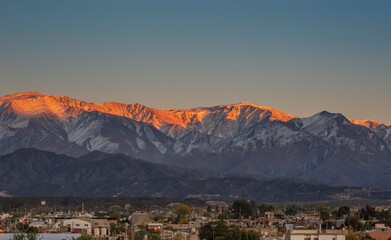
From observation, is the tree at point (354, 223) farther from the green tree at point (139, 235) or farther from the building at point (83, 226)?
the green tree at point (139, 235)

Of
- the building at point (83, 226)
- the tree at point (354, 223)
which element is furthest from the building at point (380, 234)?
the building at point (83, 226)

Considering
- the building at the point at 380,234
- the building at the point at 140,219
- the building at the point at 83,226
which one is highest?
the building at the point at 140,219

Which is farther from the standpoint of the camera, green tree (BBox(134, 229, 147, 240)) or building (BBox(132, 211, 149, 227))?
building (BBox(132, 211, 149, 227))

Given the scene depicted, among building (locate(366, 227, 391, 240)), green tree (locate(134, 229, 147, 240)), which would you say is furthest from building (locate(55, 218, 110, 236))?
building (locate(366, 227, 391, 240))

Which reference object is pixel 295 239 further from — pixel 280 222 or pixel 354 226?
pixel 280 222

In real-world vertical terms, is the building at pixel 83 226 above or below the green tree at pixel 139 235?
above

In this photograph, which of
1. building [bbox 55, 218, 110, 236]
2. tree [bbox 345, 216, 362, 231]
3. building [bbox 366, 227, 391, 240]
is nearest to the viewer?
building [bbox 366, 227, 391, 240]

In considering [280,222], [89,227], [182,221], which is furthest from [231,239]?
[182,221]

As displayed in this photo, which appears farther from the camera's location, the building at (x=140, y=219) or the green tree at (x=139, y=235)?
the building at (x=140, y=219)

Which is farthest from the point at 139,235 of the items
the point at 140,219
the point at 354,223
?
the point at 140,219

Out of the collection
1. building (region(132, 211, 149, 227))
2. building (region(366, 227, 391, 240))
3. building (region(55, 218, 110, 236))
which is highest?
building (region(132, 211, 149, 227))

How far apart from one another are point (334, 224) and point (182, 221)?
3588cm

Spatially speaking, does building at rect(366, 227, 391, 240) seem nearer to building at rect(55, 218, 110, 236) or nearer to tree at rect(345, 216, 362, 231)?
tree at rect(345, 216, 362, 231)

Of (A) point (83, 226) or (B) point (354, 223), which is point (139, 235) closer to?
(A) point (83, 226)
